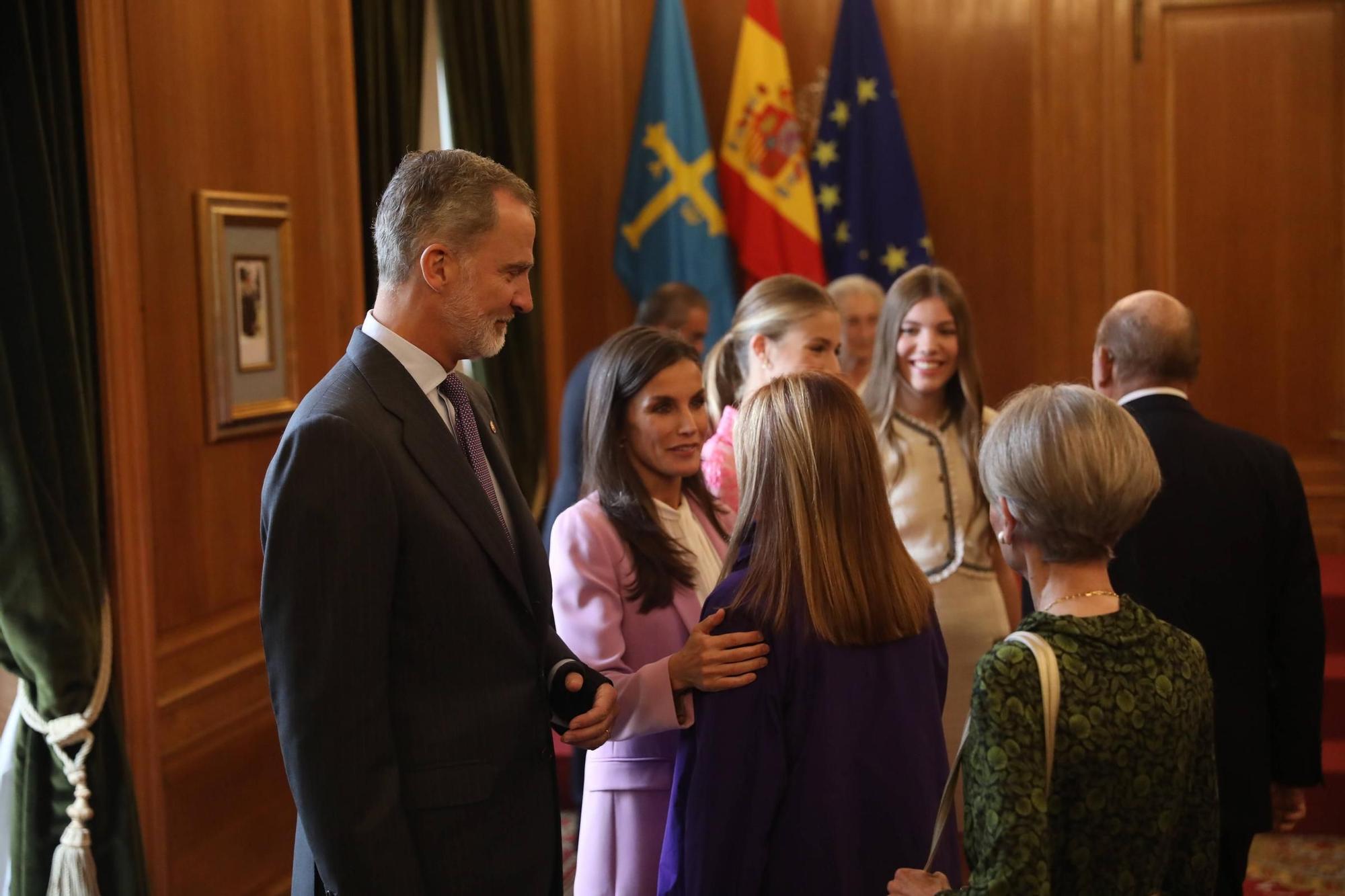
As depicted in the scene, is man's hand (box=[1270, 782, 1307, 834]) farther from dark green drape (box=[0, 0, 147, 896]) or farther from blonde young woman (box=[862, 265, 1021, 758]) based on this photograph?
dark green drape (box=[0, 0, 147, 896])

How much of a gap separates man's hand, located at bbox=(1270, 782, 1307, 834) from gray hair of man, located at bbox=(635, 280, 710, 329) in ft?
8.72

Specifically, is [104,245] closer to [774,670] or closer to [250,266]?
[250,266]

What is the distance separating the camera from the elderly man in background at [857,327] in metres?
4.97

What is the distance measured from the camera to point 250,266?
11.0ft

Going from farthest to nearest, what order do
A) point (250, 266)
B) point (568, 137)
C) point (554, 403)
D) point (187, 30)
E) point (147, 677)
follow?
point (568, 137), point (554, 403), point (250, 266), point (187, 30), point (147, 677)

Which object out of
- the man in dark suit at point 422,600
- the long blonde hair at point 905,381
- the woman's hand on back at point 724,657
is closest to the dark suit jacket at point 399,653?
the man in dark suit at point 422,600

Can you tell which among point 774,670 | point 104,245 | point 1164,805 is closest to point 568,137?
point 104,245

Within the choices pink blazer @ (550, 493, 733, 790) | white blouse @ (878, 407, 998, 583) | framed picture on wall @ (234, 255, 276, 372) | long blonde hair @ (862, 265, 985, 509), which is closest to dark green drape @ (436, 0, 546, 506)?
framed picture on wall @ (234, 255, 276, 372)

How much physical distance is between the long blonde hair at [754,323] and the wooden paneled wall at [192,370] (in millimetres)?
1117

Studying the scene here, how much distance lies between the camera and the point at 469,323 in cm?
188

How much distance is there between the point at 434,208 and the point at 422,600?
1.79ft

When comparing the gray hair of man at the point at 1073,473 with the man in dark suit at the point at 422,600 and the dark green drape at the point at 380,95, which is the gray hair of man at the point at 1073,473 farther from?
the dark green drape at the point at 380,95

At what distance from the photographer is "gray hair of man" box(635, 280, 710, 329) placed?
191 inches

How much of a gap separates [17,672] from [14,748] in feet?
0.54
